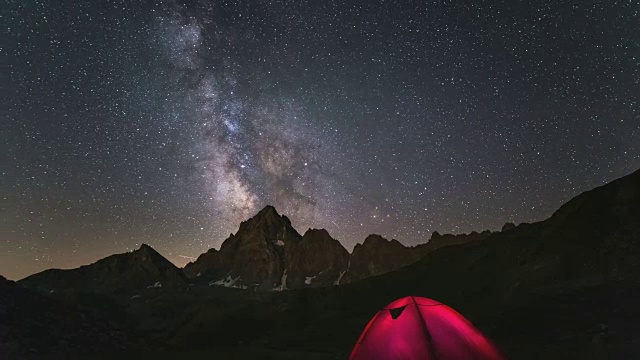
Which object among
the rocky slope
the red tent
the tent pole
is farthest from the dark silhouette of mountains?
the tent pole

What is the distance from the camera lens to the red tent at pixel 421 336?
16.8 meters

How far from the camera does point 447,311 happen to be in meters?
18.4

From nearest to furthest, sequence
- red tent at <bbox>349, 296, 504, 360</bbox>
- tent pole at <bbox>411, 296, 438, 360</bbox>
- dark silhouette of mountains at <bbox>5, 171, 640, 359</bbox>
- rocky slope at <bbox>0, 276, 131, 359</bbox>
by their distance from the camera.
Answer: tent pole at <bbox>411, 296, 438, 360</bbox> → red tent at <bbox>349, 296, 504, 360</bbox> → dark silhouette of mountains at <bbox>5, 171, 640, 359</bbox> → rocky slope at <bbox>0, 276, 131, 359</bbox>

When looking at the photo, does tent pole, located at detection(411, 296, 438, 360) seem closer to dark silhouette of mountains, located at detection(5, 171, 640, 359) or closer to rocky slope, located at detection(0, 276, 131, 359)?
dark silhouette of mountains, located at detection(5, 171, 640, 359)

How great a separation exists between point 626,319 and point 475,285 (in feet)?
253

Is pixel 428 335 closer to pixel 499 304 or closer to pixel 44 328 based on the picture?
pixel 44 328

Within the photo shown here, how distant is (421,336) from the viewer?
17.0 metres

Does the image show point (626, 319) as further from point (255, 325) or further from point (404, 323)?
point (255, 325)

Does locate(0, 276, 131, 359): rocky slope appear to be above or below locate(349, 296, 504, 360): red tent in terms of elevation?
above

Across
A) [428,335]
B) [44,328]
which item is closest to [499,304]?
[44,328]

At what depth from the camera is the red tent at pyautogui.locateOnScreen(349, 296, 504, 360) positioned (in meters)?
16.8

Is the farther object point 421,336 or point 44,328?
point 44,328

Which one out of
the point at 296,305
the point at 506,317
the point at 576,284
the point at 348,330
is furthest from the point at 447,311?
the point at 296,305

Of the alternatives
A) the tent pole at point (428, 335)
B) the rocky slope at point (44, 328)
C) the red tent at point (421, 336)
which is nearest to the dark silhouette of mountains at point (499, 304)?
the rocky slope at point (44, 328)
